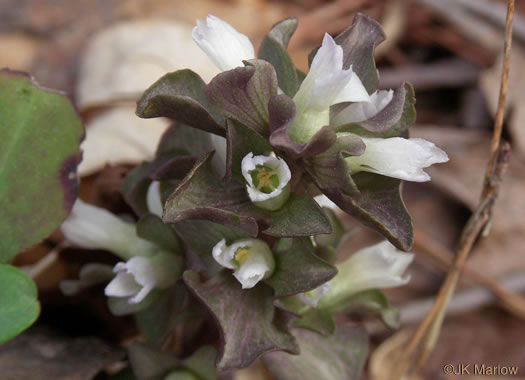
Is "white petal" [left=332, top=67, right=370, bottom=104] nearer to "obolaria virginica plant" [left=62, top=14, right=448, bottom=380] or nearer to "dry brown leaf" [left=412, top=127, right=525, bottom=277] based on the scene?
"obolaria virginica plant" [left=62, top=14, right=448, bottom=380]

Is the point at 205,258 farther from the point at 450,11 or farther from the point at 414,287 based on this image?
the point at 450,11

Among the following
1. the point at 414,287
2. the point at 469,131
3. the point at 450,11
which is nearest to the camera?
the point at 414,287

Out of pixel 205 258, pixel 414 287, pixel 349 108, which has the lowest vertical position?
pixel 414 287

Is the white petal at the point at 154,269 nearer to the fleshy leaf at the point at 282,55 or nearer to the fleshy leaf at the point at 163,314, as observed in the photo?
the fleshy leaf at the point at 163,314

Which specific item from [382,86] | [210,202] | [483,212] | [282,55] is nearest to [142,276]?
[210,202]

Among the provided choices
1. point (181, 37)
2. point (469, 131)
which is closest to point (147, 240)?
point (181, 37)

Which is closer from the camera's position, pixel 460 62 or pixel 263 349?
pixel 263 349
